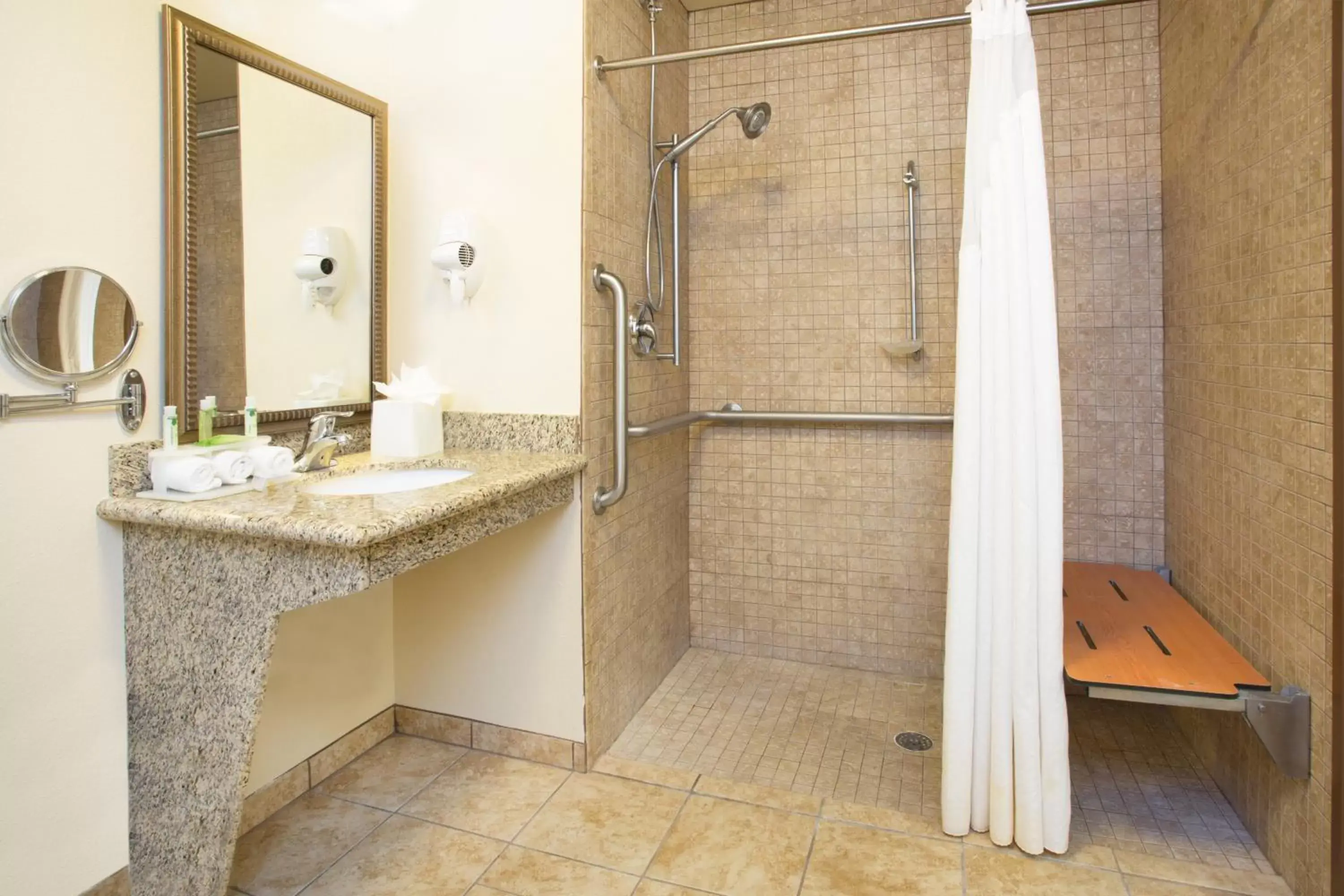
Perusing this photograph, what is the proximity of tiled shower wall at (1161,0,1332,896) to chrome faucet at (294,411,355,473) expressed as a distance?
201 cm

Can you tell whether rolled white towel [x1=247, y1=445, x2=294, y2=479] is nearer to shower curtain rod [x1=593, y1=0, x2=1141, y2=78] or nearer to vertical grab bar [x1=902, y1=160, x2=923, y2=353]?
shower curtain rod [x1=593, y1=0, x2=1141, y2=78]

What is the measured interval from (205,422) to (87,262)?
0.35m

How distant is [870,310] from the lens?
2707mm

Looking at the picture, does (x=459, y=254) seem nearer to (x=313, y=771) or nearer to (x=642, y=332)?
(x=642, y=332)

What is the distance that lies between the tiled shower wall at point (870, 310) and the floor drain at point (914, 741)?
44cm

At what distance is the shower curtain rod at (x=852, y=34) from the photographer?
1615 millimetres

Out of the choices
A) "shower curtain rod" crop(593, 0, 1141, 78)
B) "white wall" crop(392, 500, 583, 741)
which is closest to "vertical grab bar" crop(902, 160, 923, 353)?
"shower curtain rod" crop(593, 0, 1141, 78)

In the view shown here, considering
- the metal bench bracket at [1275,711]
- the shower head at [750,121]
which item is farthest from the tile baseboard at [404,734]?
the shower head at [750,121]

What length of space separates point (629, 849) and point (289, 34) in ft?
6.66

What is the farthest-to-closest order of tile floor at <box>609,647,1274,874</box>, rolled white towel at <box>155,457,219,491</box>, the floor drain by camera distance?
the floor drain
tile floor at <box>609,647,1274,874</box>
rolled white towel at <box>155,457,219,491</box>

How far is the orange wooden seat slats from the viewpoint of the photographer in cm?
168

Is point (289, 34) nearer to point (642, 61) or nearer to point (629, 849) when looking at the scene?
point (642, 61)

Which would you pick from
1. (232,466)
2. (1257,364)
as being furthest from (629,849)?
(1257,364)

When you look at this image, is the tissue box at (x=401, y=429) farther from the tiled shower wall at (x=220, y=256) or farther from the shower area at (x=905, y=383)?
the shower area at (x=905, y=383)
